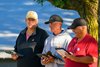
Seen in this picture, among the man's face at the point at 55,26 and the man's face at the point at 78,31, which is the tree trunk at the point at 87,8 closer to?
the man's face at the point at 55,26

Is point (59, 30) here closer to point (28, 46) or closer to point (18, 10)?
point (28, 46)

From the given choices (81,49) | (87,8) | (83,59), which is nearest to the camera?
(83,59)

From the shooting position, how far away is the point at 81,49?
478cm

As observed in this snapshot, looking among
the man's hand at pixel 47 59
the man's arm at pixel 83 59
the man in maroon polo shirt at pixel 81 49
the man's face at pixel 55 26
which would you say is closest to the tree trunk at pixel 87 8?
the man's face at pixel 55 26

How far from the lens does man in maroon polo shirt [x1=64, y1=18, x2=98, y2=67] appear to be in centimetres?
465

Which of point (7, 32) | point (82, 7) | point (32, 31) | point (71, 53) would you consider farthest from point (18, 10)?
point (71, 53)

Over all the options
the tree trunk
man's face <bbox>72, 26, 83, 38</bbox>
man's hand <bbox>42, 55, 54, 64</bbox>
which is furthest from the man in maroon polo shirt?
the tree trunk

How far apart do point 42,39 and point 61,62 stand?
635 millimetres

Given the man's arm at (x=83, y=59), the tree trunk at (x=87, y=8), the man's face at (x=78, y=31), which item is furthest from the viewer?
the tree trunk at (x=87, y=8)

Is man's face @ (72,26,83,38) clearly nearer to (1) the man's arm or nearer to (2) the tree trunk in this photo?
(1) the man's arm

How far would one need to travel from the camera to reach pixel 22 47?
5.86m

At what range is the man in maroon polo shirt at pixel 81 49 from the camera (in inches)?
183

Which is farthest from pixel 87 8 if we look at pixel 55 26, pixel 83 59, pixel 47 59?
pixel 83 59

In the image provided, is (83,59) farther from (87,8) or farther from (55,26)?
(87,8)
